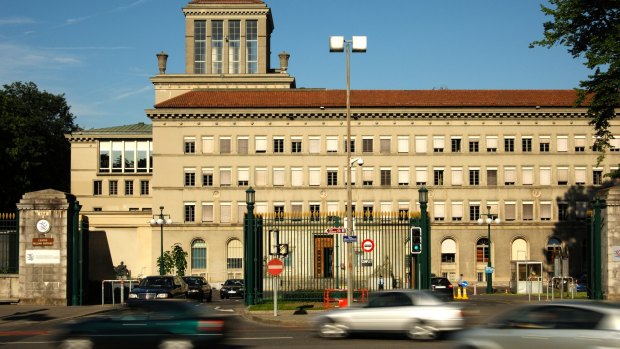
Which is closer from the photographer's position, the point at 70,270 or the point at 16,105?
the point at 70,270

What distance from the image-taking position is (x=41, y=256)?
37250 mm

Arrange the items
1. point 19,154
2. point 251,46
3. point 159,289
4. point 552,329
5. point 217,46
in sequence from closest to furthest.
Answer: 1. point 552,329
2. point 159,289
3. point 19,154
4. point 217,46
5. point 251,46

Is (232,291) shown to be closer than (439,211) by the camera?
Yes

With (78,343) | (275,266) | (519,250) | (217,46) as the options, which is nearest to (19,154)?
Answer: (217,46)

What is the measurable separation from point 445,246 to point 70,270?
51632 mm

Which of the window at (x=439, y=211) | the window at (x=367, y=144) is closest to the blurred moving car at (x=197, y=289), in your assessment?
the window at (x=367, y=144)

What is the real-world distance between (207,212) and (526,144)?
2893 centimetres

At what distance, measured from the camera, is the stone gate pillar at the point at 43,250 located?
122 feet

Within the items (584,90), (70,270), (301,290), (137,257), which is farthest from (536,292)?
(137,257)

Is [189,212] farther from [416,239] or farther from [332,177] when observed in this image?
[416,239]

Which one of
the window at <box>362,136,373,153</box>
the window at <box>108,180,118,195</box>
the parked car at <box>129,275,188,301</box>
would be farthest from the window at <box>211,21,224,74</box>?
the parked car at <box>129,275,188,301</box>

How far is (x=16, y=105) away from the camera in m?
→ 86.8

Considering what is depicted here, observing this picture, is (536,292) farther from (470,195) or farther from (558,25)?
(470,195)

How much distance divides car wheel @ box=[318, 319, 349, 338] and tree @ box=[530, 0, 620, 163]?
26.6 metres
